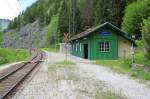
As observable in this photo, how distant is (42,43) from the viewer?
134625 millimetres

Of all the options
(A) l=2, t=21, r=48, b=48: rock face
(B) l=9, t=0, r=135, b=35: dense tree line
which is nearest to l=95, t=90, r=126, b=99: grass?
(B) l=9, t=0, r=135, b=35: dense tree line

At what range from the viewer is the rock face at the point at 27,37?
468ft

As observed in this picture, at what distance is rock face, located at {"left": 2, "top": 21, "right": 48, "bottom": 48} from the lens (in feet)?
468

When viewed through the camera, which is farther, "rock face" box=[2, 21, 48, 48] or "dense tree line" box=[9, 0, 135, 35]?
"rock face" box=[2, 21, 48, 48]

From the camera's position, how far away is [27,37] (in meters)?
160

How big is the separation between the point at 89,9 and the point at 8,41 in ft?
245

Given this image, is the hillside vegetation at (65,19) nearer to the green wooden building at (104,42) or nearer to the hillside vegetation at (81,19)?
the hillside vegetation at (81,19)

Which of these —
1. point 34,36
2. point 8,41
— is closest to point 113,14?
point 34,36

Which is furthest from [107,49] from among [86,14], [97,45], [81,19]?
[86,14]

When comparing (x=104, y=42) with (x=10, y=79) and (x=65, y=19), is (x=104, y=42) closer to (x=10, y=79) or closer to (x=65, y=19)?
(x=10, y=79)

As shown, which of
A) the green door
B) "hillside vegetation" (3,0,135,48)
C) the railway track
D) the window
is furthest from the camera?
"hillside vegetation" (3,0,135,48)

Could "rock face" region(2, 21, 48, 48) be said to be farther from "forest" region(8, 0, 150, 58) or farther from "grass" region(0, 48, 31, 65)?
"grass" region(0, 48, 31, 65)

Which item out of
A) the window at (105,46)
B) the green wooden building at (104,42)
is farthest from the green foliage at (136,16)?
the window at (105,46)

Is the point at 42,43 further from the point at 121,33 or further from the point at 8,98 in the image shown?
the point at 8,98
